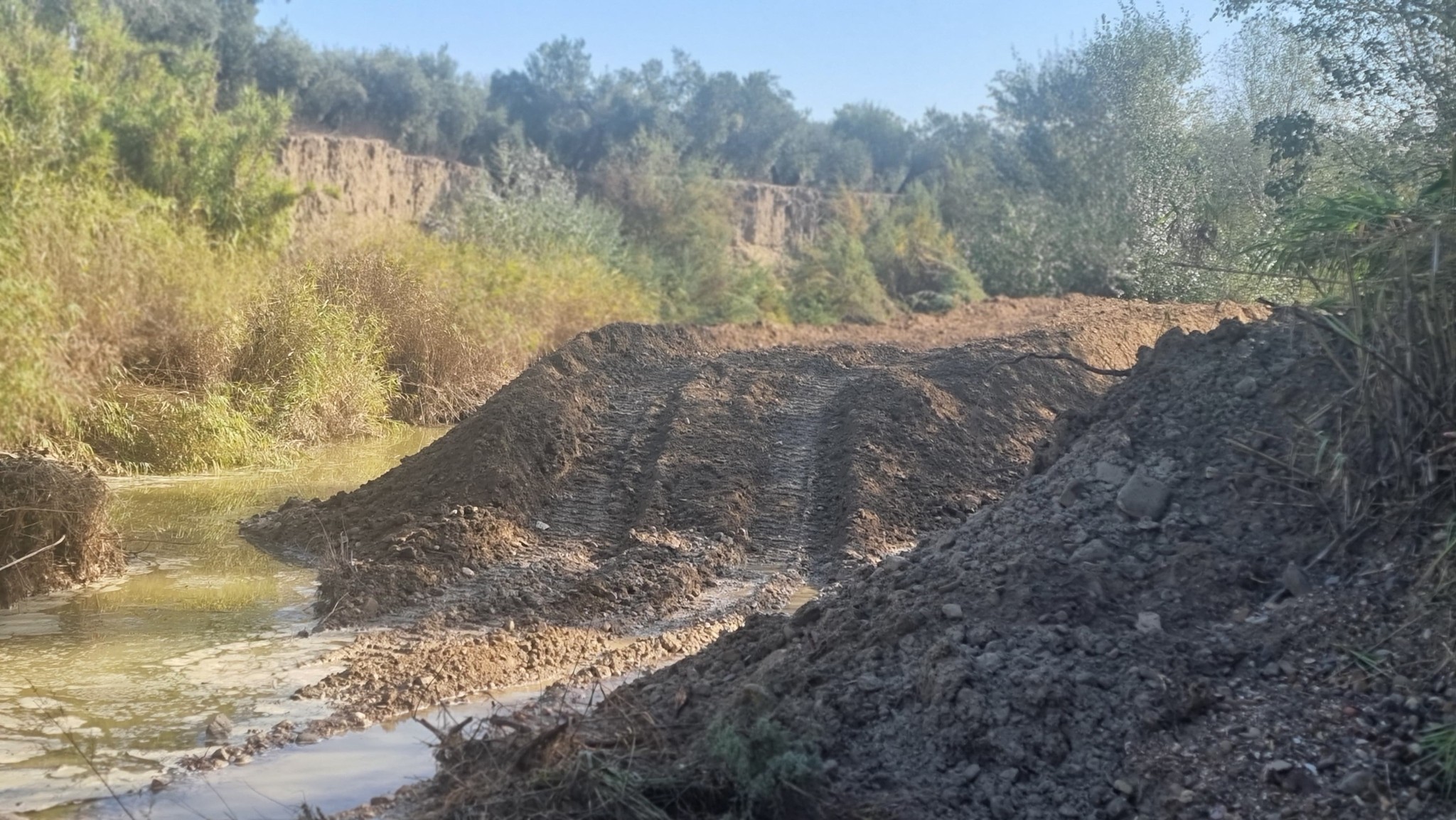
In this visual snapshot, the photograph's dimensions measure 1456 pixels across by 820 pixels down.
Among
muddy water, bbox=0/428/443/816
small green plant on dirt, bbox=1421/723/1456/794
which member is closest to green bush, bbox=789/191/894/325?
muddy water, bbox=0/428/443/816

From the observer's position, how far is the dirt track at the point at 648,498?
657 cm

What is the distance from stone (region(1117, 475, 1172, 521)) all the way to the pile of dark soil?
1cm

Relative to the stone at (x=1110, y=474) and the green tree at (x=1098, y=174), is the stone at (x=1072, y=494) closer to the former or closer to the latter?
the stone at (x=1110, y=474)

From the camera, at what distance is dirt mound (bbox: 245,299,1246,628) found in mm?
7324

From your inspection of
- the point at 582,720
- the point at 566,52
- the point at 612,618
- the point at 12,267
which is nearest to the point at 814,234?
the point at 566,52

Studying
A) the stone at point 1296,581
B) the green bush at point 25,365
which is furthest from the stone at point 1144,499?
the green bush at point 25,365

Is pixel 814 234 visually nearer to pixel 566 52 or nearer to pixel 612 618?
pixel 566 52

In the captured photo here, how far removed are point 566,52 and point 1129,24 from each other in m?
25.4

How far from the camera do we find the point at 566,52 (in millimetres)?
39625

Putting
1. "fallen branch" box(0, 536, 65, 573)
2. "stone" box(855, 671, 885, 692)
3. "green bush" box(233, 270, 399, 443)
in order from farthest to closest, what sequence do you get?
"green bush" box(233, 270, 399, 443), "fallen branch" box(0, 536, 65, 573), "stone" box(855, 671, 885, 692)

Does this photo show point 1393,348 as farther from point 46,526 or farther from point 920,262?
point 920,262

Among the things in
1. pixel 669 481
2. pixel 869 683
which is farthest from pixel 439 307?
pixel 869 683

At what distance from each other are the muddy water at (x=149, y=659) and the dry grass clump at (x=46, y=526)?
15 centimetres

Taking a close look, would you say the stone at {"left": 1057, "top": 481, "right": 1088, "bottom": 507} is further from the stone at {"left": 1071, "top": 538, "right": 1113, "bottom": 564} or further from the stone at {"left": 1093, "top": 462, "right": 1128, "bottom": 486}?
the stone at {"left": 1071, "top": 538, "right": 1113, "bottom": 564}
